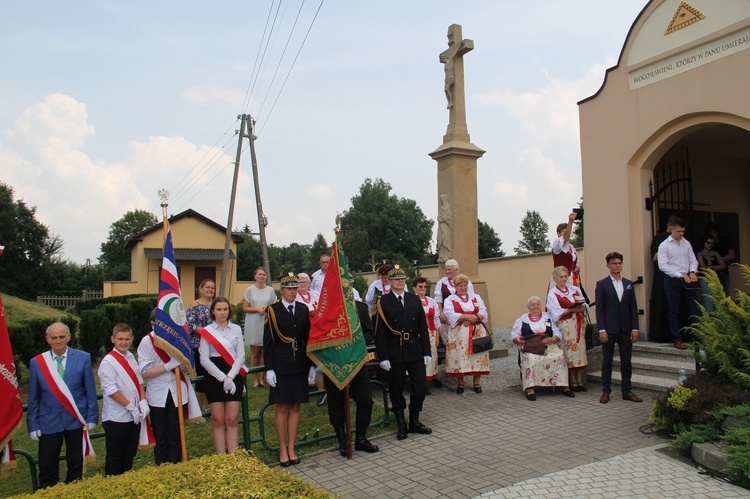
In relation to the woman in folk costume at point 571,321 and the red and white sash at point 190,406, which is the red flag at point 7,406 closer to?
the red and white sash at point 190,406

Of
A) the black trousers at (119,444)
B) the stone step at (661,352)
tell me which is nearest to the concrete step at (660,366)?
the stone step at (661,352)

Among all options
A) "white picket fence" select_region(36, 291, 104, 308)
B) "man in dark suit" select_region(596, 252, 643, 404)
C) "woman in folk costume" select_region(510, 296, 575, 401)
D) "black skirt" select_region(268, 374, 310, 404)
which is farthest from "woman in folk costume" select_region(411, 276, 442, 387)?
"white picket fence" select_region(36, 291, 104, 308)

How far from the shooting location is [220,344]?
5.48 metres

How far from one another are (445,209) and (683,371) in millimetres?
5206

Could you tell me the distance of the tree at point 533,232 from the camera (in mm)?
69938

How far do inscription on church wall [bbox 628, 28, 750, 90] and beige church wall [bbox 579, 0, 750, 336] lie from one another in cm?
6

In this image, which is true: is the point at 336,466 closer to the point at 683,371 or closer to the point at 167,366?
the point at 167,366

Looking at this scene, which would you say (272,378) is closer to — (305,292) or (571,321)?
(305,292)

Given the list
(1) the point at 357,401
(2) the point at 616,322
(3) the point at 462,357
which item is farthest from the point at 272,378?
(2) the point at 616,322

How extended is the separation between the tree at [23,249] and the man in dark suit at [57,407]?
41357mm

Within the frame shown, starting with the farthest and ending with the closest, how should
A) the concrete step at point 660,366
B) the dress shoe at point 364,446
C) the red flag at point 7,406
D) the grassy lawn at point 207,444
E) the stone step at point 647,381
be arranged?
the concrete step at point 660,366, the stone step at point 647,381, the dress shoe at point 364,446, the grassy lawn at point 207,444, the red flag at point 7,406

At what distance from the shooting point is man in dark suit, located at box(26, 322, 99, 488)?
465 centimetres

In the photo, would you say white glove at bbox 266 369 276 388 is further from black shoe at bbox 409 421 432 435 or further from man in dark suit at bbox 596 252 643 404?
man in dark suit at bbox 596 252 643 404

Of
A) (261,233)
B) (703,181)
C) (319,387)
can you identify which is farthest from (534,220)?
(319,387)
